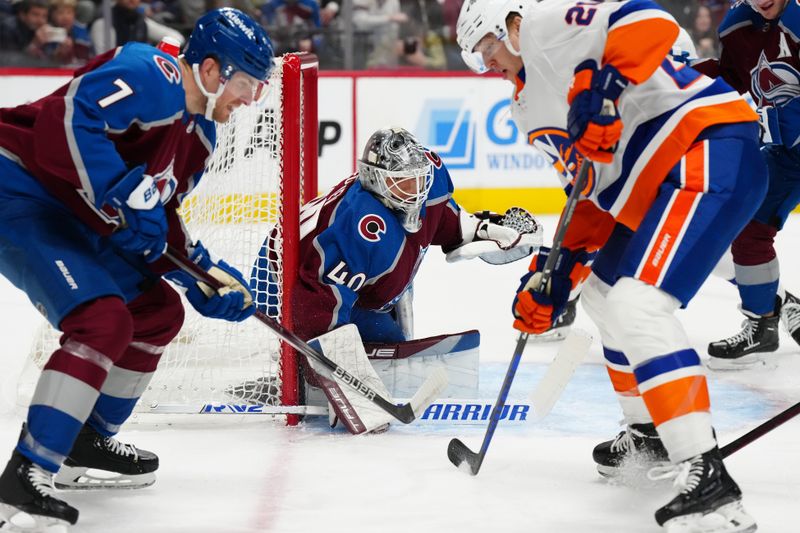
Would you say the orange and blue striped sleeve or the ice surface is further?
the ice surface

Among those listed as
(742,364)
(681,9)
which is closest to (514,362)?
(742,364)

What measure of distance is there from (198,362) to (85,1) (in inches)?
158

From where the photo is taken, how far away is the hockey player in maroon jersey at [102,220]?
85.1 inches

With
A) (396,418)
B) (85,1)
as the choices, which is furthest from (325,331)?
(85,1)

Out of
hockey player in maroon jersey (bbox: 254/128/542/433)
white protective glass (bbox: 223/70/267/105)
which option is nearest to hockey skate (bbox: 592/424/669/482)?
hockey player in maroon jersey (bbox: 254/128/542/433)

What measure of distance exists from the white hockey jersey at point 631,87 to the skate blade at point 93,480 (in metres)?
1.18

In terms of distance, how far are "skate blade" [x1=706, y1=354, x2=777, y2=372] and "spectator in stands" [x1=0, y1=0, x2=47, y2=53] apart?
4.45 m

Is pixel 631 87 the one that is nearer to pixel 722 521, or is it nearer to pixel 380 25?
pixel 722 521

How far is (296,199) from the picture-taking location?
314 cm

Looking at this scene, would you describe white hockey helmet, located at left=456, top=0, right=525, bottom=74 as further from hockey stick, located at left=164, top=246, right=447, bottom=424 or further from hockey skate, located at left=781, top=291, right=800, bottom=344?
hockey skate, located at left=781, top=291, right=800, bottom=344

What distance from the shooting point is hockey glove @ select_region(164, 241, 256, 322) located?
2.52 metres

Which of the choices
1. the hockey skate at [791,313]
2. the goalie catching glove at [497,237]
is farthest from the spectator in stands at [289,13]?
the hockey skate at [791,313]

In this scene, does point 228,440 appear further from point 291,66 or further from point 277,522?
point 291,66

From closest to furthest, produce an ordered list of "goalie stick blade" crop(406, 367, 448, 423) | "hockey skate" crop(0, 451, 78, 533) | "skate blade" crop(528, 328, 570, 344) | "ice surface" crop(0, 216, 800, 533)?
1. "hockey skate" crop(0, 451, 78, 533)
2. "ice surface" crop(0, 216, 800, 533)
3. "goalie stick blade" crop(406, 367, 448, 423)
4. "skate blade" crop(528, 328, 570, 344)
